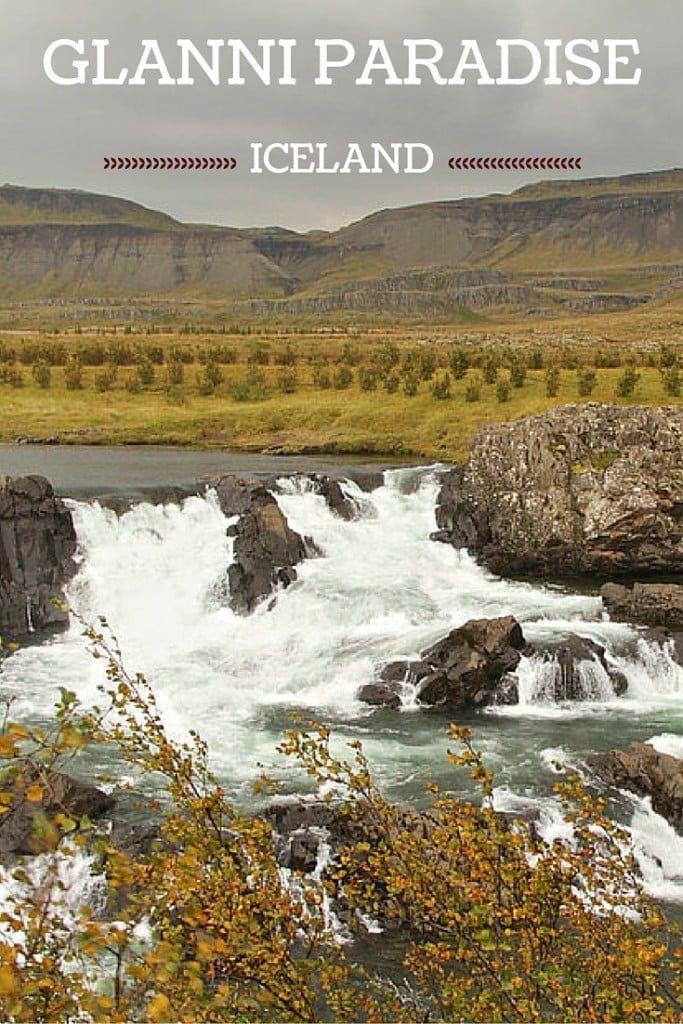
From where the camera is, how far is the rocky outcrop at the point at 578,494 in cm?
3375

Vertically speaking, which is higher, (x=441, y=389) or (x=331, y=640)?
(x=441, y=389)

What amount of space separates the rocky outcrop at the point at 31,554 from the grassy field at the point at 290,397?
21.0 metres

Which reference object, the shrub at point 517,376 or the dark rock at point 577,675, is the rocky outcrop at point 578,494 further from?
the shrub at point 517,376

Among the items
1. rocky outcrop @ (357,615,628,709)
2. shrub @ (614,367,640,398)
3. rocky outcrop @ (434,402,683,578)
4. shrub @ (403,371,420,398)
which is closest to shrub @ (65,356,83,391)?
shrub @ (403,371,420,398)

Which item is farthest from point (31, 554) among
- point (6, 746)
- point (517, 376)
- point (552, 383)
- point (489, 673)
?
point (517, 376)

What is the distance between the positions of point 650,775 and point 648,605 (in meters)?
10.6

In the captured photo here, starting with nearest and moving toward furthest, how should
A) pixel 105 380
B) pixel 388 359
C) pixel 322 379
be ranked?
pixel 322 379
pixel 105 380
pixel 388 359

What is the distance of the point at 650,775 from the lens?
18219 millimetres

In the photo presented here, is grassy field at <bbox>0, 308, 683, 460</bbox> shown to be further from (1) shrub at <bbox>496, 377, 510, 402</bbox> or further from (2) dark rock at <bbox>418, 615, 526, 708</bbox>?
(2) dark rock at <bbox>418, 615, 526, 708</bbox>

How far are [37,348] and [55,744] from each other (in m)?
74.7

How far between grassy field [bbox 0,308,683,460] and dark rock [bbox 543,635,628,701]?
78.9 feet

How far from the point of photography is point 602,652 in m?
25.0

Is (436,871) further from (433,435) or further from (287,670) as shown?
(433,435)

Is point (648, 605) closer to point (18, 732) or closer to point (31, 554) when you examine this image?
point (31, 554)
